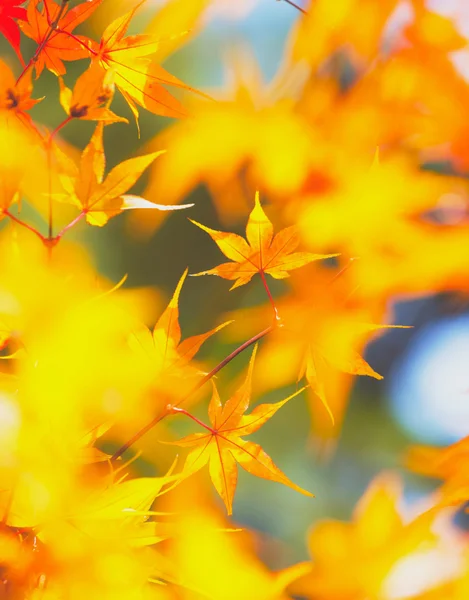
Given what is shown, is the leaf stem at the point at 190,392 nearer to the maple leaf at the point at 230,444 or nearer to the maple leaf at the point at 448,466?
the maple leaf at the point at 230,444

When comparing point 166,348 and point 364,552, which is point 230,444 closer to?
point 166,348

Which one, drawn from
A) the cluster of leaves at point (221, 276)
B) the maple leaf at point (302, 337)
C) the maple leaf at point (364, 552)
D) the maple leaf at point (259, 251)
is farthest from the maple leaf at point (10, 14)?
the maple leaf at point (364, 552)

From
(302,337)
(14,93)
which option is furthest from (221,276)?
(302,337)

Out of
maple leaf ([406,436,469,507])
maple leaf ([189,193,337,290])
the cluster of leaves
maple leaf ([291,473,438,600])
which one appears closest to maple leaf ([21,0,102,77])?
the cluster of leaves

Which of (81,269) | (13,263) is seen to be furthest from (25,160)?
(81,269)

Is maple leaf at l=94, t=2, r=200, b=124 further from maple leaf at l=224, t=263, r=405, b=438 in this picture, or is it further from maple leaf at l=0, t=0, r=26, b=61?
maple leaf at l=224, t=263, r=405, b=438

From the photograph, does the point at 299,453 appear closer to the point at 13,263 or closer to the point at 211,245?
the point at 211,245
